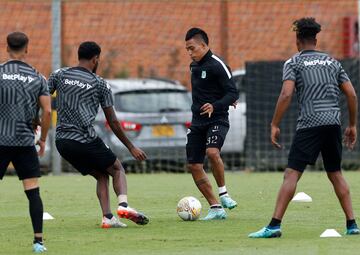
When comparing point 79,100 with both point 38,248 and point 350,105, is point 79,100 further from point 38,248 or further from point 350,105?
point 350,105

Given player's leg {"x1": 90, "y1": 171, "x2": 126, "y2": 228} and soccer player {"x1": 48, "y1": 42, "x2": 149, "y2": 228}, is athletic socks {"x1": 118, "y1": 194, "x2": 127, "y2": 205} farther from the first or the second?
player's leg {"x1": 90, "y1": 171, "x2": 126, "y2": 228}

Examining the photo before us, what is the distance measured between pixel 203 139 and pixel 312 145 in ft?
9.08

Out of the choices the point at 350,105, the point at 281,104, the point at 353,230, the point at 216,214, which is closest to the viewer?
the point at 281,104

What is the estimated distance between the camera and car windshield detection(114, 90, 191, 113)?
2256cm

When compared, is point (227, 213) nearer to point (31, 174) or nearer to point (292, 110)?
point (31, 174)

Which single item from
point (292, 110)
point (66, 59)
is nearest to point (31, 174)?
point (292, 110)

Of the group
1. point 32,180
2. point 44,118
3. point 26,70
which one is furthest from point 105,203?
point 26,70

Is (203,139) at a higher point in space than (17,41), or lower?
lower

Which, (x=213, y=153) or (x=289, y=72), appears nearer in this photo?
(x=289, y=72)

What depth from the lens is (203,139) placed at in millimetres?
13781

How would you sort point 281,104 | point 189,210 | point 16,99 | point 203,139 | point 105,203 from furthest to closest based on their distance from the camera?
1. point 203,139
2. point 189,210
3. point 105,203
4. point 281,104
5. point 16,99

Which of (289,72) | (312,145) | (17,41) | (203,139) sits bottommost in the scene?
(203,139)

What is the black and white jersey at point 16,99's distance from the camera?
417 inches

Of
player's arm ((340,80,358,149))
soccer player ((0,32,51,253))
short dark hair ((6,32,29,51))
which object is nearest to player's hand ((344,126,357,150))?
player's arm ((340,80,358,149))
